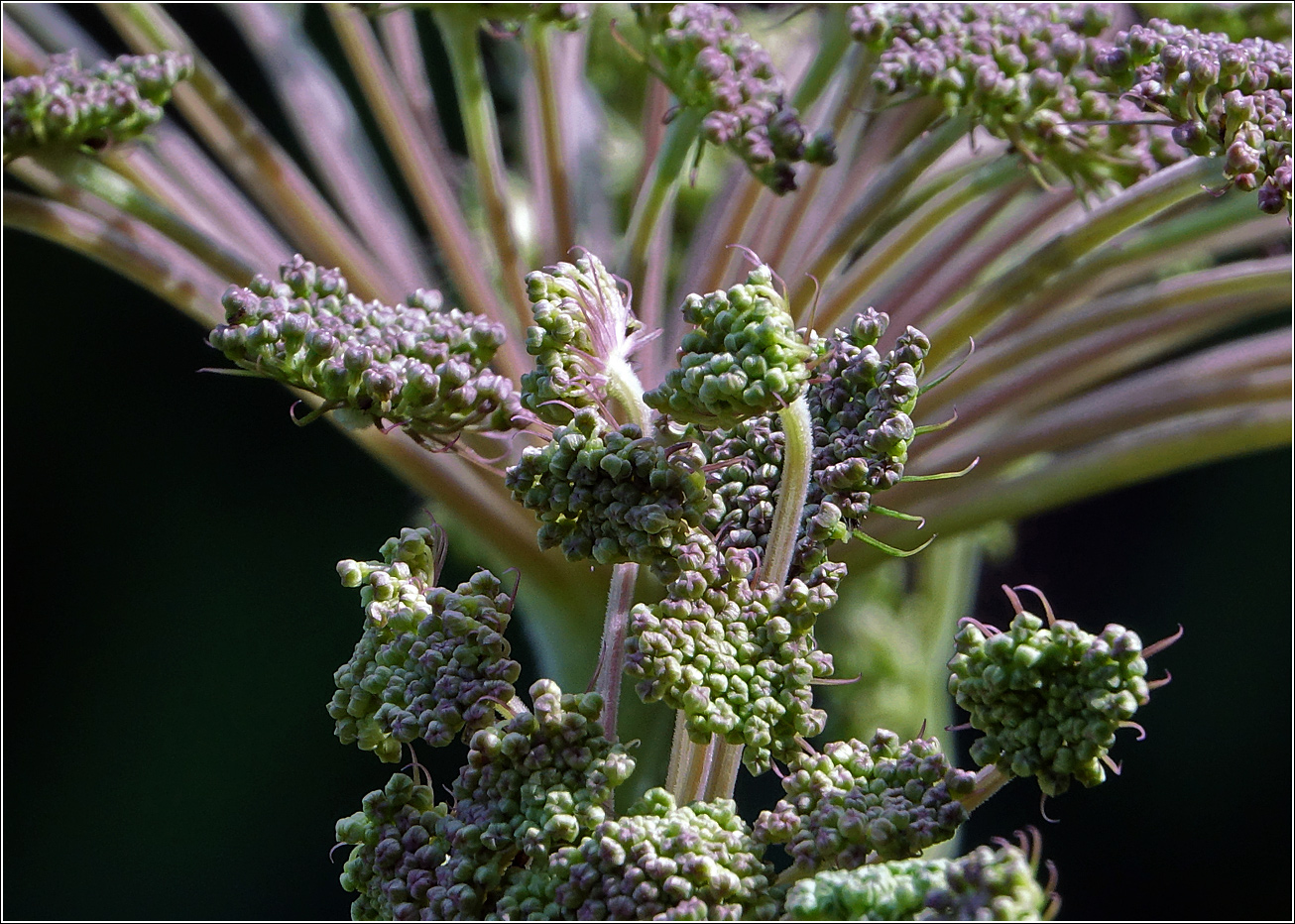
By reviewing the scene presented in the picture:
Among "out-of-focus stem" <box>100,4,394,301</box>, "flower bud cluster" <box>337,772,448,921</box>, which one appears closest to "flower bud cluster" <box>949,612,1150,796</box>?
"flower bud cluster" <box>337,772,448,921</box>

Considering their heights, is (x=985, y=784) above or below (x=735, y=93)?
below

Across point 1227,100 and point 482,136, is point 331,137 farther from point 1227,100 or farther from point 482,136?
point 1227,100

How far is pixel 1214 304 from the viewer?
882 mm

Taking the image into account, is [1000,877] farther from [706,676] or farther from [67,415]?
[67,415]

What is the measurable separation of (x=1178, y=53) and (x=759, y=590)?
340mm

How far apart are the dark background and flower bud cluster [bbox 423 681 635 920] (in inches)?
34.4

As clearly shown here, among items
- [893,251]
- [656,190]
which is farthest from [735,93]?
[893,251]

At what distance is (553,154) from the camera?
906 millimetres

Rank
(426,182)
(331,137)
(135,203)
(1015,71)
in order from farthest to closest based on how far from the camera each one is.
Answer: (331,137) → (426,182) → (135,203) → (1015,71)

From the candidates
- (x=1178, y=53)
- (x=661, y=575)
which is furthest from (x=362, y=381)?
(x=1178, y=53)

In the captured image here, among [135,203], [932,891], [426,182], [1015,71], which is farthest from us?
[426,182]

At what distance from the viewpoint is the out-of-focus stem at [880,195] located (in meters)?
0.76

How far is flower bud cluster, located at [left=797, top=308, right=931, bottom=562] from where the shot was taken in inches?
20.0

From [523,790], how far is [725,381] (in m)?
0.20
